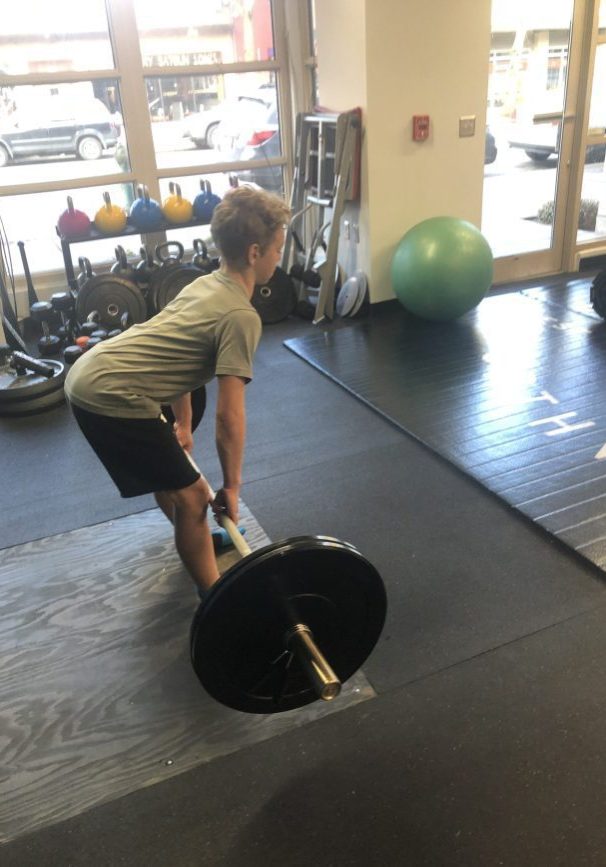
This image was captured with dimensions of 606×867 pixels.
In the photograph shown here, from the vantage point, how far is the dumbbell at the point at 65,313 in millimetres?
4031

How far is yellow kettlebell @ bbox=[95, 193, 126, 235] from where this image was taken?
13.5ft

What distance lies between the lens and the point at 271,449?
2861 mm

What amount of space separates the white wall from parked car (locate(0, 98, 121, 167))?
4.54ft

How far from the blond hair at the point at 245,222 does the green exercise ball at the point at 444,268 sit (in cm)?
248

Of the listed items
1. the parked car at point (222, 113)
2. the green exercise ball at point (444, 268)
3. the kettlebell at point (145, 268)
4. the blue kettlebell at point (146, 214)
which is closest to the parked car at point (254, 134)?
the parked car at point (222, 113)

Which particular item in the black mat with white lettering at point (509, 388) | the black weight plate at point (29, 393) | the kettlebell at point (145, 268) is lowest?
the black mat with white lettering at point (509, 388)

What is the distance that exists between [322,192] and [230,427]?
312 cm

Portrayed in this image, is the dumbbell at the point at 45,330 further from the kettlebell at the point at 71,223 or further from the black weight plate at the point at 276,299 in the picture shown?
the black weight plate at the point at 276,299

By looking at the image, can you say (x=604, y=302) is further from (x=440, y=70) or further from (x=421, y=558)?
(x=421, y=558)

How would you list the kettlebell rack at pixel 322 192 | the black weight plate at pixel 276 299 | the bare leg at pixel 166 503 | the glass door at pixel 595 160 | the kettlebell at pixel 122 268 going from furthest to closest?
1. the glass door at pixel 595 160
2. the black weight plate at pixel 276 299
3. the kettlebell at pixel 122 268
4. the kettlebell rack at pixel 322 192
5. the bare leg at pixel 166 503

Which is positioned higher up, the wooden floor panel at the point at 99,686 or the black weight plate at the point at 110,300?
the black weight plate at the point at 110,300

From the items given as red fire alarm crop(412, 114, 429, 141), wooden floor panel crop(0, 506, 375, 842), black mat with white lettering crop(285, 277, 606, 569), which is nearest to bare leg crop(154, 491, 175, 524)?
wooden floor panel crop(0, 506, 375, 842)

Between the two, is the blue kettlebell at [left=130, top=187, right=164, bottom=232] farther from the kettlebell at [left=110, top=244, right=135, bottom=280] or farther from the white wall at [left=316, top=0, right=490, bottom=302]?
the white wall at [left=316, top=0, right=490, bottom=302]

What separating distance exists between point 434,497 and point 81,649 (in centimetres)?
128
